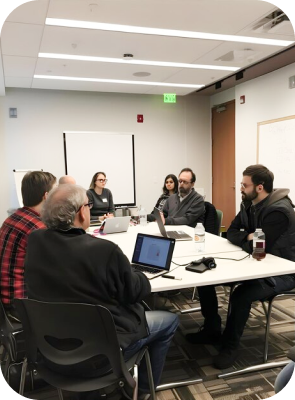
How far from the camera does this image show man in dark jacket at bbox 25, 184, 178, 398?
54.3 inches

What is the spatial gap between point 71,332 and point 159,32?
308 cm

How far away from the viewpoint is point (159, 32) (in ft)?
11.2

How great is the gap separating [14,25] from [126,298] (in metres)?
2.83

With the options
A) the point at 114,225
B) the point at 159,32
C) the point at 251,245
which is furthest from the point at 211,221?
the point at 159,32

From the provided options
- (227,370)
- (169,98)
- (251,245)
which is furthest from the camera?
(169,98)

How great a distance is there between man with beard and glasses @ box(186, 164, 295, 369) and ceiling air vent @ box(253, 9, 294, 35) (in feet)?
5.20

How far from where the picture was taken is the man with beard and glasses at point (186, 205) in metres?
3.78

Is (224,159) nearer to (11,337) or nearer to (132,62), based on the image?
(132,62)

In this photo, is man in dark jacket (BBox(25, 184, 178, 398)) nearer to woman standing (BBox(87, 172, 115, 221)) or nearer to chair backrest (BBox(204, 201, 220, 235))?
chair backrest (BBox(204, 201, 220, 235))

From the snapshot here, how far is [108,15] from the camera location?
2984 mm

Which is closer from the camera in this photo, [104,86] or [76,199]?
[76,199]

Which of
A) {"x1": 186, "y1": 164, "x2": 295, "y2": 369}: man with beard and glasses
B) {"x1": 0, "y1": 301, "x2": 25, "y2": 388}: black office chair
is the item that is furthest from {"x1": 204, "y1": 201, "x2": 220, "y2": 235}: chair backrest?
{"x1": 0, "y1": 301, "x2": 25, "y2": 388}: black office chair

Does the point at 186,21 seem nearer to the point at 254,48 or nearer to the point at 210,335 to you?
the point at 254,48

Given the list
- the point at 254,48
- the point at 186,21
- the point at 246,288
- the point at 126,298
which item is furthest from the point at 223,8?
the point at 126,298
